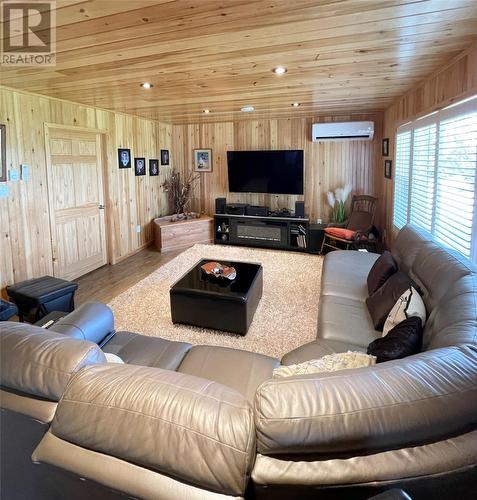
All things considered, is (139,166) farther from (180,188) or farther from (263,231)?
(263,231)

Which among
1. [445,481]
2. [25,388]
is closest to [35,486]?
[25,388]

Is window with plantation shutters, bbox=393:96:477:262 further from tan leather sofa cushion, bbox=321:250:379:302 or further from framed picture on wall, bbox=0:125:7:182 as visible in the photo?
framed picture on wall, bbox=0:125:7:182

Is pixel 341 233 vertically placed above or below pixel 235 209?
below

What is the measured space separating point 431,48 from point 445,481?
2.72 meters

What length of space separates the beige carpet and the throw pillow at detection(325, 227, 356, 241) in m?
0.49

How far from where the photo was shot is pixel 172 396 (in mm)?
987

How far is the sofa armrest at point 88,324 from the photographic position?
1.92m

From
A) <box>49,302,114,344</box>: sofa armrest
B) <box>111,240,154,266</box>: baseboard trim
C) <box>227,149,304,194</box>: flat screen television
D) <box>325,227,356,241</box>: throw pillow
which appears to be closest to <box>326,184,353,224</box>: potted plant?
<box>227,149,304,194</box>: flat screen television

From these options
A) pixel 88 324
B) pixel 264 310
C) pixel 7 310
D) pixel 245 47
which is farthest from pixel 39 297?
pixel 245 47

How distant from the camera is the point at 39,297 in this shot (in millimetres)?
3080

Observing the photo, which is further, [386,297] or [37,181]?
[37,181]

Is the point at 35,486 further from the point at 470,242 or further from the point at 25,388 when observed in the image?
the point at 470,242

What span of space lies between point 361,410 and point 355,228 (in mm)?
4876

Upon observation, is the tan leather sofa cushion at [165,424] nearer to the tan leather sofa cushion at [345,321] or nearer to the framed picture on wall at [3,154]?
the tan leather sofa cushion at [345,321]
